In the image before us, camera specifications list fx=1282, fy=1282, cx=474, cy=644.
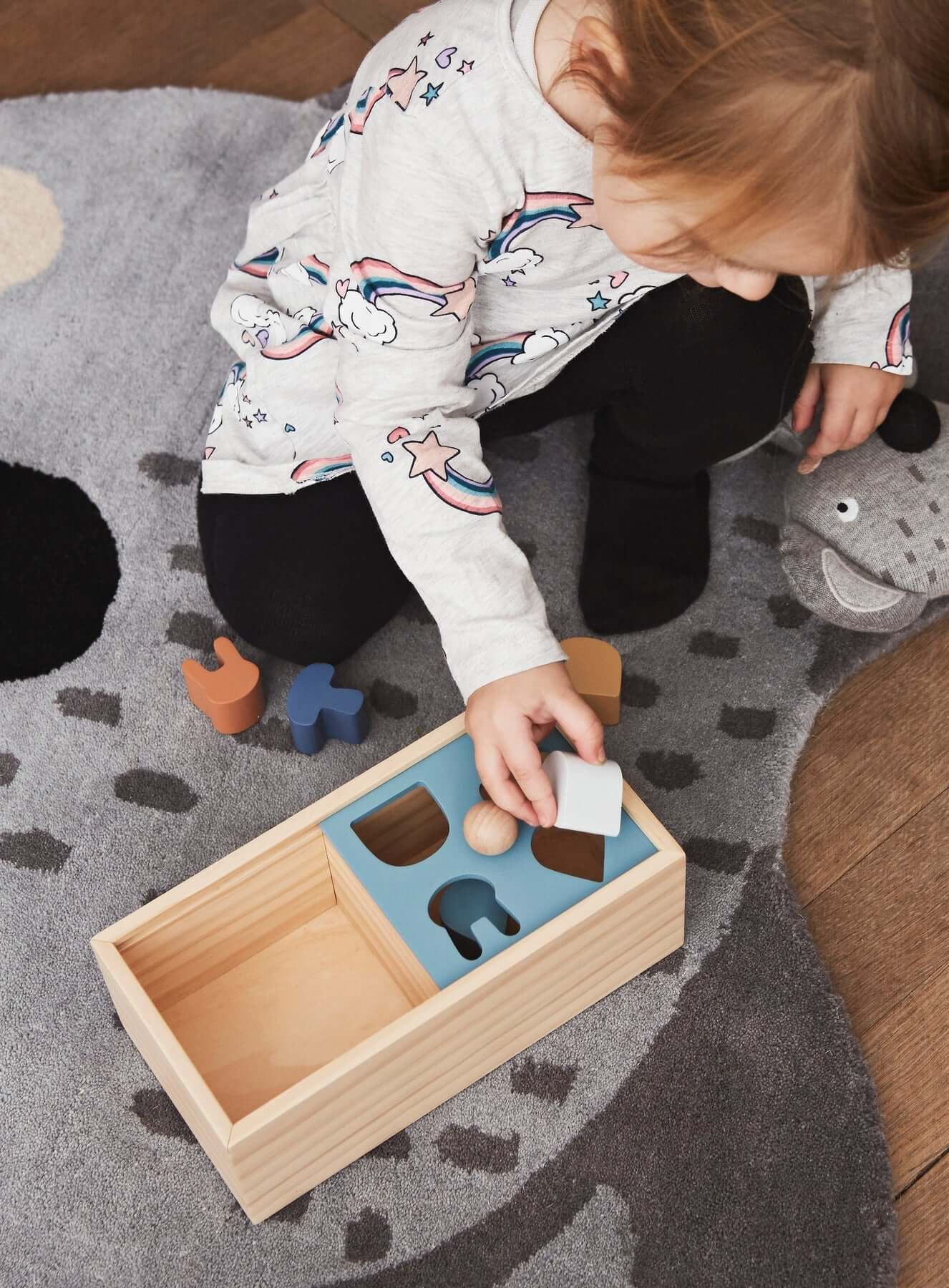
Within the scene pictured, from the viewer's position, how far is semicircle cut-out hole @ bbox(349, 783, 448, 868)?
2.73ft

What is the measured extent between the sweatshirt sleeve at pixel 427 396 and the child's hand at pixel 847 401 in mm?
284

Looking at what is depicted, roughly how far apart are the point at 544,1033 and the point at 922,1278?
268mm

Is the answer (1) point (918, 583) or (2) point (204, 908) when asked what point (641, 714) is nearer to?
(1) point (918, 583)

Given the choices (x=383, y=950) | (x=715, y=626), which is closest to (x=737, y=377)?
(x=715, y=626)

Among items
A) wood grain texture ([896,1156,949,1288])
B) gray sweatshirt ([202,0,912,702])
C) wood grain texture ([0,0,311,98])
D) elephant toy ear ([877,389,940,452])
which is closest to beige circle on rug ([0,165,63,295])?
wood grain texture ([0,0,311,98])

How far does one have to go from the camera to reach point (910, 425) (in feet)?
3.18

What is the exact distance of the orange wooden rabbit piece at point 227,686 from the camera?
3.05 ft

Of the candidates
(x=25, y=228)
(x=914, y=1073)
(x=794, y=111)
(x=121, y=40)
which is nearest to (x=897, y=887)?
(x=914, y=1073)

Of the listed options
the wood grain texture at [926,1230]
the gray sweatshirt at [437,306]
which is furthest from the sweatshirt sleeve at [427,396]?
the wood grain texture at [926,1230]

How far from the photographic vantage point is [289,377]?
0.92 metres

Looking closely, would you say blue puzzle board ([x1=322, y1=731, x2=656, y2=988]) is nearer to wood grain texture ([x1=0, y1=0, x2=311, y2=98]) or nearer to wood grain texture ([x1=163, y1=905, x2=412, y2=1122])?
wood grain texture ([x1=163, y1=905, x2=412, y2=1122])

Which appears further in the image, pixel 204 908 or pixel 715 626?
pixel 715 626

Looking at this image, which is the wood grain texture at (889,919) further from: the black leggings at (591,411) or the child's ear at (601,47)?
the child's ear at (601,47)

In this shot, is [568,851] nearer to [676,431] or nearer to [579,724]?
[579,724]
